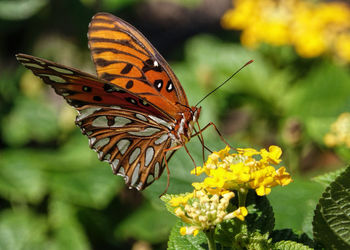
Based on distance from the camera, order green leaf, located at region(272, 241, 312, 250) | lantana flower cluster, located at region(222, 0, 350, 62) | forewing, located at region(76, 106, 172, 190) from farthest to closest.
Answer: lantana flower cluster, located at region(222, 0, 350, 62), forewing, located at region(76, 106, 172, 190), green leaf, located at region(272, 241, 312, 250)

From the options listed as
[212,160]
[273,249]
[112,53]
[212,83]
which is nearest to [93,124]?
[112,53]

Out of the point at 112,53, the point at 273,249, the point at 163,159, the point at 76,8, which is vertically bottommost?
the point at 273,249

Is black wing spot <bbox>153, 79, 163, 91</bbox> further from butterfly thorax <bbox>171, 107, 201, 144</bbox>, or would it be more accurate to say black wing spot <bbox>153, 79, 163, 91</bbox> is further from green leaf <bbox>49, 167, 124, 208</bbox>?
green leaf <bbox>49, 167, 124, 208</bbox>

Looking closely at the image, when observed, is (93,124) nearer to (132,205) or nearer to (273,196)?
(273,196)

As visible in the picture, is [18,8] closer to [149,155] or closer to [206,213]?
[149,155]

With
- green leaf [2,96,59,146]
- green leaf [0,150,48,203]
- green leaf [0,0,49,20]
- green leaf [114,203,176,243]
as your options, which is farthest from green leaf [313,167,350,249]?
green leaf [0,0,49,20]

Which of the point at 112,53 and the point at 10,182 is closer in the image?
the point at 112,53

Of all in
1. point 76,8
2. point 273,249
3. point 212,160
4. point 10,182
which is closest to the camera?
point 273,249
